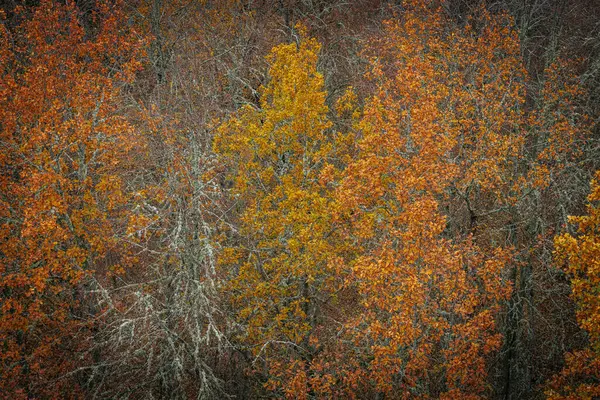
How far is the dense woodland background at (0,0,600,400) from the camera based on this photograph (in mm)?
13234

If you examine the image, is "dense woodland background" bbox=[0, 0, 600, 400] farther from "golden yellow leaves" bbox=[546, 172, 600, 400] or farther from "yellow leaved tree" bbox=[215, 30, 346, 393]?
"golden yellow leaves" bbox=[546, 172, 600, 400]

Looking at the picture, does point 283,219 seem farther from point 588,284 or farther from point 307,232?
point 588,284

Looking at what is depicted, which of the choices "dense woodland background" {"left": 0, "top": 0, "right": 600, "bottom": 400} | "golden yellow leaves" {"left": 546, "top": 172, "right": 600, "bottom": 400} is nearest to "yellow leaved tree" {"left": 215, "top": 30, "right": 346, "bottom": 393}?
"dense woodland background" {"left": 0, "top": 0, "right": 600, "bottom": 400}

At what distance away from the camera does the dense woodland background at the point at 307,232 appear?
43.4 feet

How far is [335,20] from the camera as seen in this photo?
26.8 metres

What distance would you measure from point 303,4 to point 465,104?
12.8 m

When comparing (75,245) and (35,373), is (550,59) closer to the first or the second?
(75,245)

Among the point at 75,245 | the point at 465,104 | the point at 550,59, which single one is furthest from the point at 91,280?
the point at 550,59

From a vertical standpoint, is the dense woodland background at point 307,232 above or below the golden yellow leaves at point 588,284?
below

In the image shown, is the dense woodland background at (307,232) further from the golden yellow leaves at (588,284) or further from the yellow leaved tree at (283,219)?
the golden yellow leaves at (588,284)

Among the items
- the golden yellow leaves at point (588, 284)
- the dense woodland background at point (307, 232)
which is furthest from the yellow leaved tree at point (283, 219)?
the golden yellow leaves at point (588, 284)

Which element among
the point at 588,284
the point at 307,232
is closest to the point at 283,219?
the point at 307,232

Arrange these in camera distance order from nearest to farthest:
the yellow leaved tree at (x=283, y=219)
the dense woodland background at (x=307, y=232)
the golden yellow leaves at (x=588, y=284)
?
1. the golden yellow leaves at (x=588, y=284)
2. the dense woodland background at (x=307, y=232)
3. the yellow leaved tree at (x=283, y=219)

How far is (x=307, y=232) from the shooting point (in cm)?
1566
